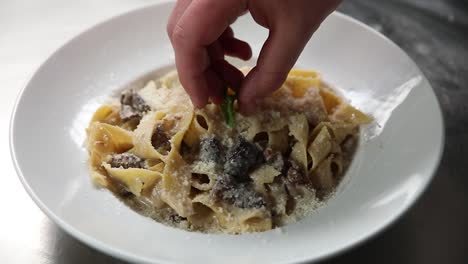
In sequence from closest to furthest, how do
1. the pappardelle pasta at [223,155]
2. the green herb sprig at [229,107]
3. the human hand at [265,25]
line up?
the human hand at [265,25], the pappardelle pasta at [223,155], the green herb sprig at [229,107]

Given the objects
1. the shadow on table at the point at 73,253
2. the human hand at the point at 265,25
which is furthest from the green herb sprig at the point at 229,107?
the shadow on table at the point at 73,253

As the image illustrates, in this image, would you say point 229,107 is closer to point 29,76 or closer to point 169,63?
point 169,63

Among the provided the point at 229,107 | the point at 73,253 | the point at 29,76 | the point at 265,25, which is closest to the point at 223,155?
the point at 229,107

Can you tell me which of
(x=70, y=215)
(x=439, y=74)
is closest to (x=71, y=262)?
(x=70, y=215)

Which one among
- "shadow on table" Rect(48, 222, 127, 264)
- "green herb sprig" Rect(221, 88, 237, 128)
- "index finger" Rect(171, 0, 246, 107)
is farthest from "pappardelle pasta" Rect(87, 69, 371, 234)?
"index finger" Rect(171, 0, 246, 107)

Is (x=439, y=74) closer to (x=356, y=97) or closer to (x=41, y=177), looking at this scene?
(x=356, y=97)

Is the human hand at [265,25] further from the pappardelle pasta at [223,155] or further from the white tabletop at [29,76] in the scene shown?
the white tabletop at [29,76]

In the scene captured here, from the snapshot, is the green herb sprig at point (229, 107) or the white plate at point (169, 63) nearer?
the white plate at point (169, 63)
